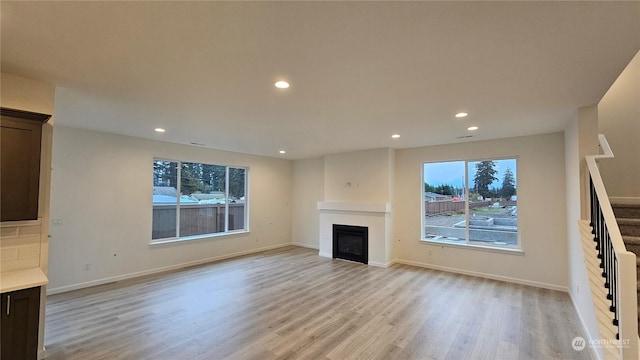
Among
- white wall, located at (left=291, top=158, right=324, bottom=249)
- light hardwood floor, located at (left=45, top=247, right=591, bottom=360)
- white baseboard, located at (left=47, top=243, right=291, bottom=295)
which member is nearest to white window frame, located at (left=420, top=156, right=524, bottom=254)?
light hardwood floor, located at (left=45, top=247, right=591, bottom=360)

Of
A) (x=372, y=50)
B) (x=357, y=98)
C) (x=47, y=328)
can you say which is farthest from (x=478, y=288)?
(x=47, y=328)

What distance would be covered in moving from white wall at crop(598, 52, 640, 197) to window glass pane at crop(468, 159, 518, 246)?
1.30 metres

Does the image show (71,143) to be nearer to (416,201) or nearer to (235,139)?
(235,139)

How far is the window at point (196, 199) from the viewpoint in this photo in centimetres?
570

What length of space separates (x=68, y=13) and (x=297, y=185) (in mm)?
6906

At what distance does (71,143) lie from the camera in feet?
14.7

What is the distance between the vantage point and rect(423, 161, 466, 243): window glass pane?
5688 mm

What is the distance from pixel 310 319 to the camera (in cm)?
344

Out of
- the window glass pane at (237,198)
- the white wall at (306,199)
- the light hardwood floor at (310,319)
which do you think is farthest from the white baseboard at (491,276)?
the window glass pane at (237,198)

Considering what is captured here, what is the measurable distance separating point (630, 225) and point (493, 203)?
2017 mm

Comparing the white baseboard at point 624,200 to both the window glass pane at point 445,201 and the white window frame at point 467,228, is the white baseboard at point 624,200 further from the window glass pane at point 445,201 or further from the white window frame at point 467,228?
the window glass pane at point 445,201

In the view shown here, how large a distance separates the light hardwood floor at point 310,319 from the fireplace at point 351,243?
3.82 feet

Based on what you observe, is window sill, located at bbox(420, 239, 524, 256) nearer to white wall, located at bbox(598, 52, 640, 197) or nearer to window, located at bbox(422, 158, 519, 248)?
window, located at bbox(422, 158, 519, 248)

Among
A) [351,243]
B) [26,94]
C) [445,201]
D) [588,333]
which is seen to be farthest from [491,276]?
[26,94]
